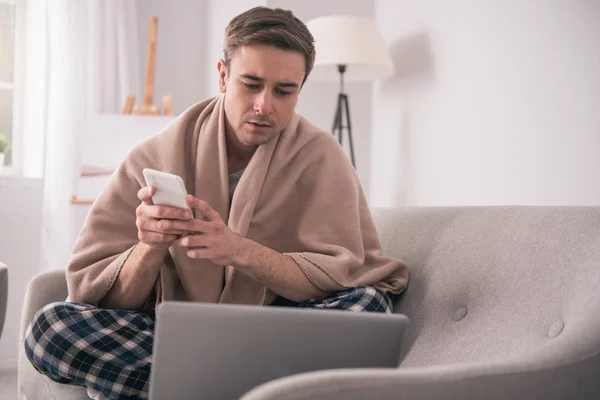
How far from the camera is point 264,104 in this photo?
150 centimetres

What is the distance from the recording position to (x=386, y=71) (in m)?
3.01

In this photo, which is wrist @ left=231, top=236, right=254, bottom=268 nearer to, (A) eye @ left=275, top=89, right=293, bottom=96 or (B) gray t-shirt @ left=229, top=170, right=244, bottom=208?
(B) gray t-shirt @ left=229, top=170, right=244, bottom=208

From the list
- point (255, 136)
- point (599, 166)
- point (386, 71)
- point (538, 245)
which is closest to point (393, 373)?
point (538, 245)

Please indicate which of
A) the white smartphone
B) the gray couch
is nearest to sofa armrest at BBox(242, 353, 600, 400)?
the gray couch

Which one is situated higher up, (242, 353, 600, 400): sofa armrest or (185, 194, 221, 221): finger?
(185, 194, 221, 221): finger

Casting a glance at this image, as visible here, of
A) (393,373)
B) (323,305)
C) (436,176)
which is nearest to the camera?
(393,373)

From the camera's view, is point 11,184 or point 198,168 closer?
point 198,168

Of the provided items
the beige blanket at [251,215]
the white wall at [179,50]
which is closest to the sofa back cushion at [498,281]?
the beige blanket at [251,215]

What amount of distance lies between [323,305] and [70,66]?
2.45 m

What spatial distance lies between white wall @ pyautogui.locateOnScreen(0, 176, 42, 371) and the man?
1.93 meters

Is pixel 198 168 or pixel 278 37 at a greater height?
pixel 278 37

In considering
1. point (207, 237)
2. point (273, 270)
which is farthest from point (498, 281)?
point (207, 237)

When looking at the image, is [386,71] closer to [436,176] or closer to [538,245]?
[436,176]

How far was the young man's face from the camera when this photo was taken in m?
1.51
